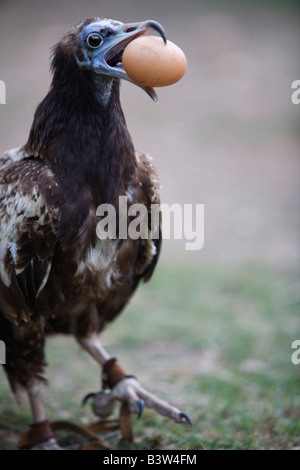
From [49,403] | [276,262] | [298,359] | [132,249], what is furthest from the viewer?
[276,262]

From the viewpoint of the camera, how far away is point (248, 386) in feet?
13.0

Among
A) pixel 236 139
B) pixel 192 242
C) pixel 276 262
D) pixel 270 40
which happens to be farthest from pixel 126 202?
pixel 270 40

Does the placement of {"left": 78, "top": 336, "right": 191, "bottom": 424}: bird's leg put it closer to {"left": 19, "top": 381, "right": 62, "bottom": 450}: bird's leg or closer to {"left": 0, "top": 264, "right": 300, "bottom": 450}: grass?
{"left": 0, "top": 264, "right": 300, "bottom": 450}: grass

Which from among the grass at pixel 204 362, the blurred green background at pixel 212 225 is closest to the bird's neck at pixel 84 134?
the blurred green background at pixel 212 225

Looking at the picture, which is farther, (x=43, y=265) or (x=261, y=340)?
(x=261, y=340)

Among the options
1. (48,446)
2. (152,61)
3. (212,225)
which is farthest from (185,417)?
(212,225)

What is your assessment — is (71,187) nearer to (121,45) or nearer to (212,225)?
(121,45)

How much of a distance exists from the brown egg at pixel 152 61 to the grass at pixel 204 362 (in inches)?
76.6

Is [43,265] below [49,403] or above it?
above

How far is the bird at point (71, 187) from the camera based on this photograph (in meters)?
2.67

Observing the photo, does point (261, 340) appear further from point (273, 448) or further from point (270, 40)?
point (270, 40)

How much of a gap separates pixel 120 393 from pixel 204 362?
1.16m

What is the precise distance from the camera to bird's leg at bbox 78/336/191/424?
10.6ft

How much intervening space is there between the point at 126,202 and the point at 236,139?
6415 mm
